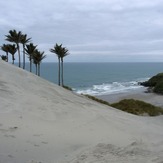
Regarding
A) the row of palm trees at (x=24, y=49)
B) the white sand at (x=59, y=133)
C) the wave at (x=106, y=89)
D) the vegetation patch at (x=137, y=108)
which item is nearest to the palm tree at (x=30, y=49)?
the row of palm trees at (x=24, y=49)

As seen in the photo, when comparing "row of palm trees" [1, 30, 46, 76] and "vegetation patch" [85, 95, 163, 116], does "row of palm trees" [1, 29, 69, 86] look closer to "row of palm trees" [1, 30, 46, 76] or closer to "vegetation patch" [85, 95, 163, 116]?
"row of palm trees" [1, 30, 46, 76]

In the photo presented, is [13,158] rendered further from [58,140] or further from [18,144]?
[58,140]

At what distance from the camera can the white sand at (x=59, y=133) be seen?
24.0 ft

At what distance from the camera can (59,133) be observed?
899 cm

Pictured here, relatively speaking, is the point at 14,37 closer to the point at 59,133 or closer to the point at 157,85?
the point at 157,85

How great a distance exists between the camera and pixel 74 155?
24.9 feet

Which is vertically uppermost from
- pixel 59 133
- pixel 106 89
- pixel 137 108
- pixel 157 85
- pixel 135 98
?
pixel 59 133

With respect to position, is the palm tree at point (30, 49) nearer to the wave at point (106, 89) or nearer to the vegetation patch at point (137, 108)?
the wave at point (106, 89)

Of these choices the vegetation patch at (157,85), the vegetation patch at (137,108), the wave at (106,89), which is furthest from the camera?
the wave at (106,89)

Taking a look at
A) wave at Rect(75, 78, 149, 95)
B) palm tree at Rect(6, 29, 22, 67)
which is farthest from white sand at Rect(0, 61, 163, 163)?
wave at Rect(75, 78, 149, 95)

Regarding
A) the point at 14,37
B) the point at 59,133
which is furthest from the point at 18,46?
the point at 59,133

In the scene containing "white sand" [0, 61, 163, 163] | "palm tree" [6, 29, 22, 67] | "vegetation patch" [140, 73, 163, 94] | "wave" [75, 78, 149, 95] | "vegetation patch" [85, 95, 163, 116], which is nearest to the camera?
"white sand" [0, 61, 163, 163]

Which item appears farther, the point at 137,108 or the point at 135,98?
the point at 135,98

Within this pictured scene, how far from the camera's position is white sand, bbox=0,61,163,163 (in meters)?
7.32
